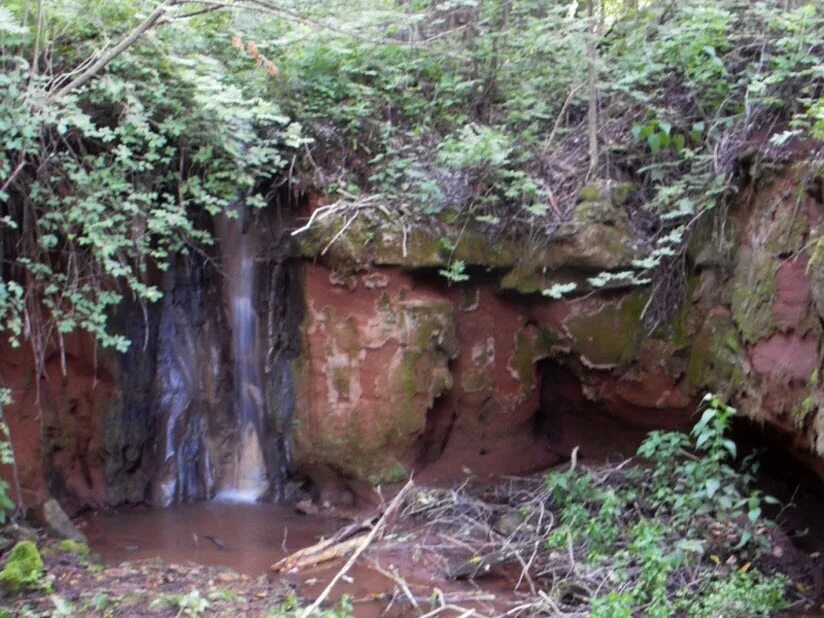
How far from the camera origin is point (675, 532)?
6.60 m

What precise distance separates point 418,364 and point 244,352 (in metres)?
1.81

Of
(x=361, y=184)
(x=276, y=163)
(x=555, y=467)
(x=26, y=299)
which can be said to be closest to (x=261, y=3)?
(x=276, y=163)

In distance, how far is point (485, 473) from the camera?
337 inches

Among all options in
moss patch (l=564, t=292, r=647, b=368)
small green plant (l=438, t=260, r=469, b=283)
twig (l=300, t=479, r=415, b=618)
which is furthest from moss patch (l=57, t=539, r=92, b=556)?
moss patch (l=564, t=292, r=647, b=368)

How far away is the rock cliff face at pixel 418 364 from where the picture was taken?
25.8 feet

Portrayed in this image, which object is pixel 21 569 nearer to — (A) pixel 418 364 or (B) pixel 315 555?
(B) pixel 315 555

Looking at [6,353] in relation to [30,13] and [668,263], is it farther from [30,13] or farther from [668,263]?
[668,263]

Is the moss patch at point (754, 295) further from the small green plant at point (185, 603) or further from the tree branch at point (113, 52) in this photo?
the tree branch at point (113, 52)

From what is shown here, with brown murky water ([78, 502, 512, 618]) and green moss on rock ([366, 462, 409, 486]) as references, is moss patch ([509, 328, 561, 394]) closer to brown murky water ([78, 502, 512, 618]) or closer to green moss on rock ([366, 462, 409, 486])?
green moss on rock ([366, 462, 409, 486])

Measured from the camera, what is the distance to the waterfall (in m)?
8.77

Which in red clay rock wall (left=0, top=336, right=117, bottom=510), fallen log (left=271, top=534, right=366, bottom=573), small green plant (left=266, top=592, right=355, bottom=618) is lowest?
fallen log (left=271, top=534, right=366, bottom=573)

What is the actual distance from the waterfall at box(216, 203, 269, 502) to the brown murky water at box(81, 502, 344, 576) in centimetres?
42

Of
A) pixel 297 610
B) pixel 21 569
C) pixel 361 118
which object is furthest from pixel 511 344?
pixel 21 569

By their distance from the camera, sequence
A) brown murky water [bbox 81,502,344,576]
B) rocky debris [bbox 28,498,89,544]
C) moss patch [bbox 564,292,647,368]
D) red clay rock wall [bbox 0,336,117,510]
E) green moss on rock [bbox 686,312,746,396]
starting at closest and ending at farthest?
rocky debris [bbox 28,498,89,544]
brown murky water [bbox 81,502,344,576]
green moss on rock [bbox 686,312,746,396]
red clay rock wall [bbox 0,336,117,510]
moss patch [bbox 564,292,647,368]
